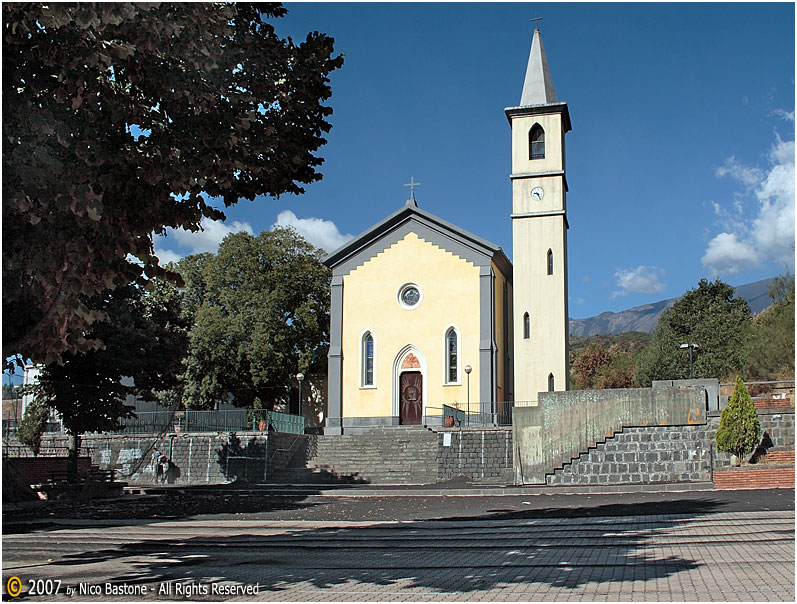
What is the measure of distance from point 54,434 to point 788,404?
3137cm

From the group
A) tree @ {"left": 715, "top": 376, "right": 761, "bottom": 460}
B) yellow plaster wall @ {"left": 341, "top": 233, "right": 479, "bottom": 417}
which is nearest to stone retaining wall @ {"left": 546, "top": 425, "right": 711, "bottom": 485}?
tree @ {"left": 715, "top": 376, "right": 761, "bottom": 460}

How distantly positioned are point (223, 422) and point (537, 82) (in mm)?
20660

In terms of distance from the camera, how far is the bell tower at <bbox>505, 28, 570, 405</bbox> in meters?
32.8

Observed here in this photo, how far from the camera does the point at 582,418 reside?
24078mm

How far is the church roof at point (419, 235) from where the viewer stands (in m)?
34.6

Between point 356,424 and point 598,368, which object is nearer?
point 356,424

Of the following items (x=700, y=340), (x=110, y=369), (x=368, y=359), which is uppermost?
(x=700, y=340)

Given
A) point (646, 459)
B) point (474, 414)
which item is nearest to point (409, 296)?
point (474, 414)

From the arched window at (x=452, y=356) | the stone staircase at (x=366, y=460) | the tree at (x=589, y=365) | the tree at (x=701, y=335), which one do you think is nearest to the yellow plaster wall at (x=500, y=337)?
the arched window at (x=452, y=356)

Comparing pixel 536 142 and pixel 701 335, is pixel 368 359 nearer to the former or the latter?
pixel 536 142

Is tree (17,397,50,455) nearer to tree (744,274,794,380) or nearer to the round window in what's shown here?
the round window

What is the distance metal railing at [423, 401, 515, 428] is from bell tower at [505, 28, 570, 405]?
886mm

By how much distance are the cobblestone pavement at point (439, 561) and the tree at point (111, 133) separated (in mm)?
3226

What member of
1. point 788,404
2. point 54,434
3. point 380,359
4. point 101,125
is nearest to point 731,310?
point 380,359
